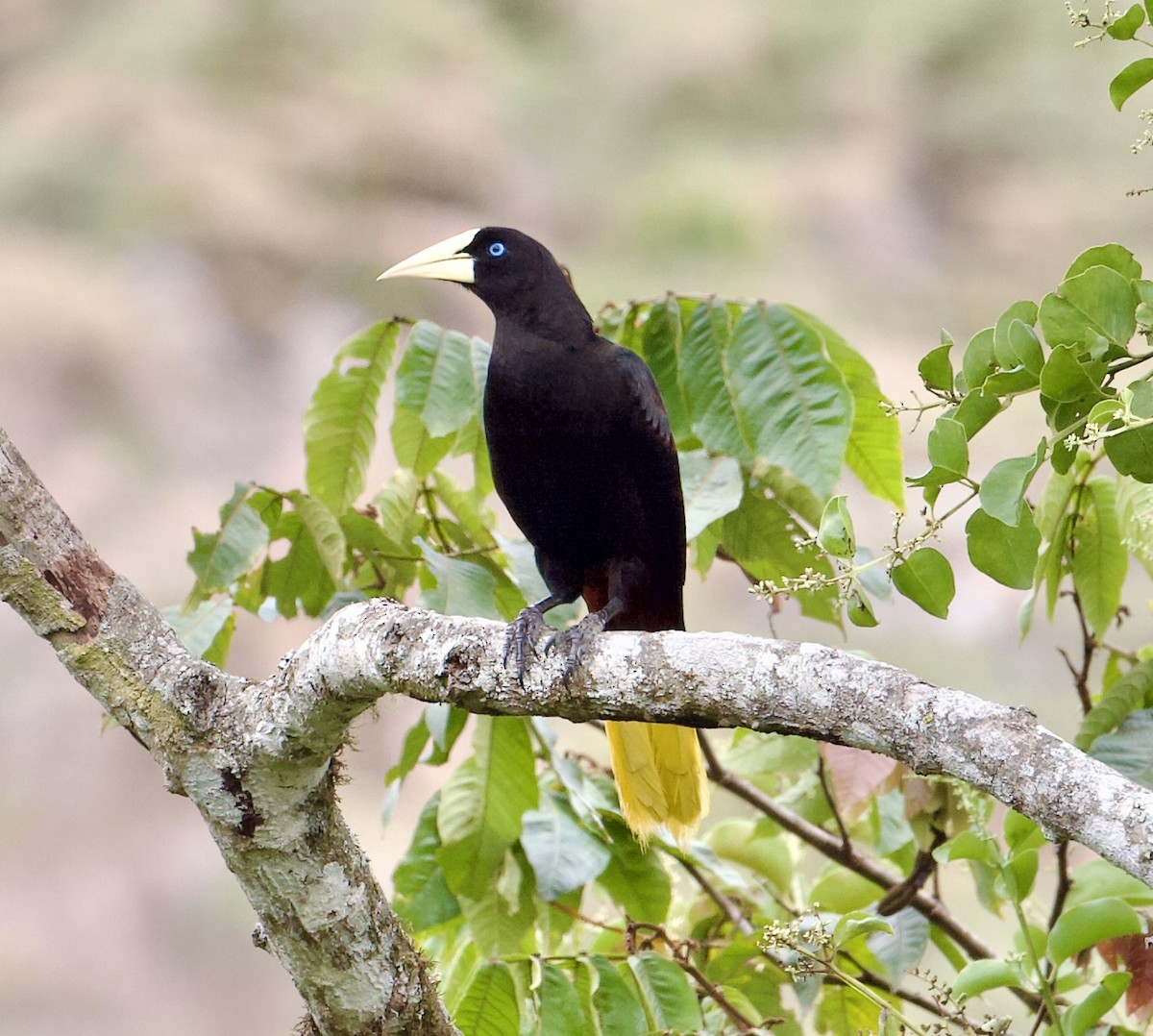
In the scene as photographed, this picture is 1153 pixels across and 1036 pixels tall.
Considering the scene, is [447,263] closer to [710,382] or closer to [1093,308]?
[710,382]

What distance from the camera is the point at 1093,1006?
43.3 inches

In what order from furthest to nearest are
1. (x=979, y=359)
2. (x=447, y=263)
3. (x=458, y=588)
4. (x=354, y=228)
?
1. (x=354, y=228)
2. (x=447, y=263)
3. (x=458, y=588)
4. (x=979, y=359)

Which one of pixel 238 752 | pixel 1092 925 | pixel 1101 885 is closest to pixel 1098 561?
pixel 1101 885

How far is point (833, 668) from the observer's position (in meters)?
0.88

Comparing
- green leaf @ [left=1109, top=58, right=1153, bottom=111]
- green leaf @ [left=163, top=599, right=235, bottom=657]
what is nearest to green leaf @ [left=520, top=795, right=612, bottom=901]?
green leaf @ [left=163, top=599, right=235, bottom=657]

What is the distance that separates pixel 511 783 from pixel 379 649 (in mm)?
489

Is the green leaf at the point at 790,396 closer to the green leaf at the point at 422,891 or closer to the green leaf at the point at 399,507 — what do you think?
the green leaf at the point at 399,507

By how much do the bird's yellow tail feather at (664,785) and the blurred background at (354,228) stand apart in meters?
3.73

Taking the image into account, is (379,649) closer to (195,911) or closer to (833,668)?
(833,668)

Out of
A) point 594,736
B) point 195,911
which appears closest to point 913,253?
point 594,736

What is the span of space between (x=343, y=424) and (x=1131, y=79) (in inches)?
43.7

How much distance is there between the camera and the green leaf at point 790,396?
149 centimetres

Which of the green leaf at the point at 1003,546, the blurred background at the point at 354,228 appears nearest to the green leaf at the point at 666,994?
the green leaf at the point at 1003,546

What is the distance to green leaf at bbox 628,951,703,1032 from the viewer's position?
1.33 m
